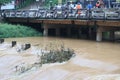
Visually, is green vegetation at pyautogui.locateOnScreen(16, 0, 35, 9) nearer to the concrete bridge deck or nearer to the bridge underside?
the bridge underside

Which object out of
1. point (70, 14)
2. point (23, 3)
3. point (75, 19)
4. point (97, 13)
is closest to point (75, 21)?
point (75, 19)

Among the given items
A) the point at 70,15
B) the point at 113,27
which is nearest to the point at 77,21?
the point at 70,15

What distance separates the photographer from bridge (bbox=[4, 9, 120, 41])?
28.4 meters

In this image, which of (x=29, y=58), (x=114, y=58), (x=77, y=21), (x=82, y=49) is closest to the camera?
(x=114, y=58)

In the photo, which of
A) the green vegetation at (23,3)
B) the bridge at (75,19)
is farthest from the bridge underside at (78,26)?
the green vegetation at (23,3)

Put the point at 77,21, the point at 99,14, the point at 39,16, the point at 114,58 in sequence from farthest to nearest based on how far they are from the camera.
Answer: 1. the point at 39,16
2. the point at 77,21
3. the point at 99,14
4. the point at 114,58

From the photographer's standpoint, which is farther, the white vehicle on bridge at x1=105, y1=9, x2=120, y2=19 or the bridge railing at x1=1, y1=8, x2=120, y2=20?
the bridge railing at x1=1, y1=8, x2=120, y2=20

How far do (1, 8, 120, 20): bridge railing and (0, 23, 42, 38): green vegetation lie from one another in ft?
4.60

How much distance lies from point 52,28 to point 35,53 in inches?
558

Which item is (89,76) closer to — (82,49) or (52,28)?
(82,49)

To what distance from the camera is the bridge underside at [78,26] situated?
2925 centimetres

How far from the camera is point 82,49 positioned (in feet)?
79.9

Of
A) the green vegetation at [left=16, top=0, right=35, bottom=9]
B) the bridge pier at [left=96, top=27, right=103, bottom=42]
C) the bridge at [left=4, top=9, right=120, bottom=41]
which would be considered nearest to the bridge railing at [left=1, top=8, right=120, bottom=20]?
the bridge at [left=4, top=9, right=120, bottom=41]

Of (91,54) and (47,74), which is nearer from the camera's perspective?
(47,74)
